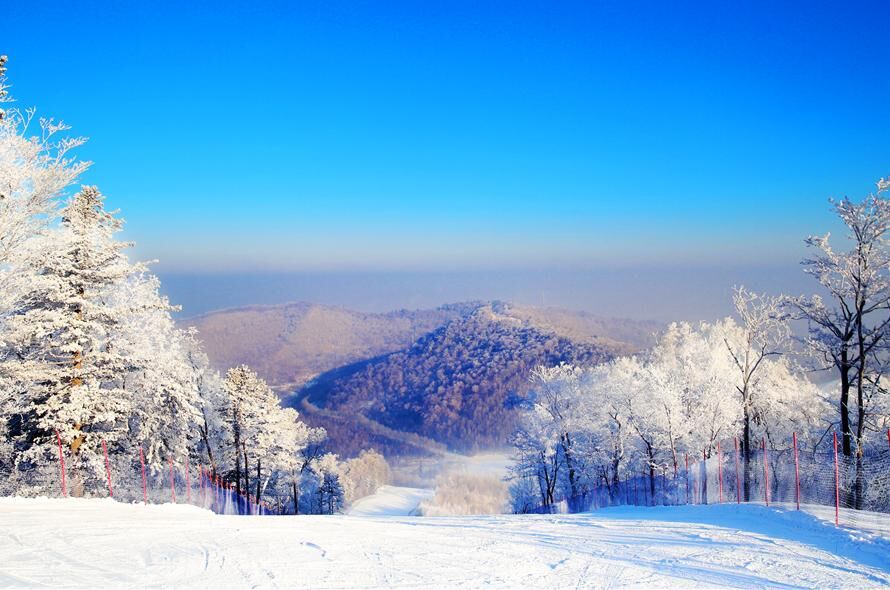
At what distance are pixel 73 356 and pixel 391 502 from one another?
290 ft

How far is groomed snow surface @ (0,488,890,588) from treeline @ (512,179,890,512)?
8052 mm

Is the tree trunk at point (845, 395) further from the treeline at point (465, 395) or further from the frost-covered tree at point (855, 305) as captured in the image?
the treeline at point (465, 395)

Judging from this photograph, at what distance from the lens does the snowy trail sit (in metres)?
9.09

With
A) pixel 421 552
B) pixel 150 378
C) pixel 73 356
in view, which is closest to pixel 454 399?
pixel 150 378

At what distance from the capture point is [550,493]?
45.5 meters

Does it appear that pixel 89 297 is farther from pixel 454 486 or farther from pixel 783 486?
pixel 454 486

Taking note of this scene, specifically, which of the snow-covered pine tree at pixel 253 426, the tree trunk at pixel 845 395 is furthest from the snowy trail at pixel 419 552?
the snow-covered pine tree at pixel 253 426

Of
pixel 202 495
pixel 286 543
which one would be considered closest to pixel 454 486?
pixel 202 495

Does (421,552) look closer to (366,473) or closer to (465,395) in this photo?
(366,473)

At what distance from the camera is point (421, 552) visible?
35.8 ft

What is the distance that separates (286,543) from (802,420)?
41.9 m

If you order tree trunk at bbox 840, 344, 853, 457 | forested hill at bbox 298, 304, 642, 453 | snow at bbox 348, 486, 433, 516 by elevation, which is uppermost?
tree trunk at bbox 840, 344, 853, 457

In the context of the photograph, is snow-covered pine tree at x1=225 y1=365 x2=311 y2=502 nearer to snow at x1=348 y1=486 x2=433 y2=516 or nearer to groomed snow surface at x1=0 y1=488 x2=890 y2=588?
groomed snow surface at x1=0 y1=488 x2=890 y2=588

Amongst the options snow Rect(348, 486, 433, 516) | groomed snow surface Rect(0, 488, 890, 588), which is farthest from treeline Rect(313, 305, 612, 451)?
groomed snow surface Rect(0, 488, 890, 588)
